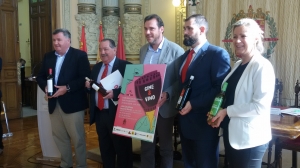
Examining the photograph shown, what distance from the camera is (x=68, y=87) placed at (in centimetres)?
300

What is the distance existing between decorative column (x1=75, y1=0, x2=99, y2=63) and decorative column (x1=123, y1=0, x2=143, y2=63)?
671 millimetres

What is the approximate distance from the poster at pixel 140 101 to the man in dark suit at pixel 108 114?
0.20 m

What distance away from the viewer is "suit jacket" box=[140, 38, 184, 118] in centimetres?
253

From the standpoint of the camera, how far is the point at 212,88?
85.5 inches

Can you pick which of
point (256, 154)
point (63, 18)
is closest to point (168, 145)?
point (256, 154)

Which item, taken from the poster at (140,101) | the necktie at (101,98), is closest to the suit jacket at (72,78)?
the necktie at (101,98)

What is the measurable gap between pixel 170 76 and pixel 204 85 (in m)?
0.42

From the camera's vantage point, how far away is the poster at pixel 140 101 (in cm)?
238

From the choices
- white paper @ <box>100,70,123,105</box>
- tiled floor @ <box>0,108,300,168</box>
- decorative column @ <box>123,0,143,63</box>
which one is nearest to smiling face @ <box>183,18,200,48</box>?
white paper @ <box>100,70,123,105</box>

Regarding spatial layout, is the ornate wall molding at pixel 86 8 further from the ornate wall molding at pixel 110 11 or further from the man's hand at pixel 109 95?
the man's hand at pixel 109 95

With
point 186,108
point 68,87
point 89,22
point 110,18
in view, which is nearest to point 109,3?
point 110,18

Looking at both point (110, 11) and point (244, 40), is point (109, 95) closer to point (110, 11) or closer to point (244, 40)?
point (244, 40)

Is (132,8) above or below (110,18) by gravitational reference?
above

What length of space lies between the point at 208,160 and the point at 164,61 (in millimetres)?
879
